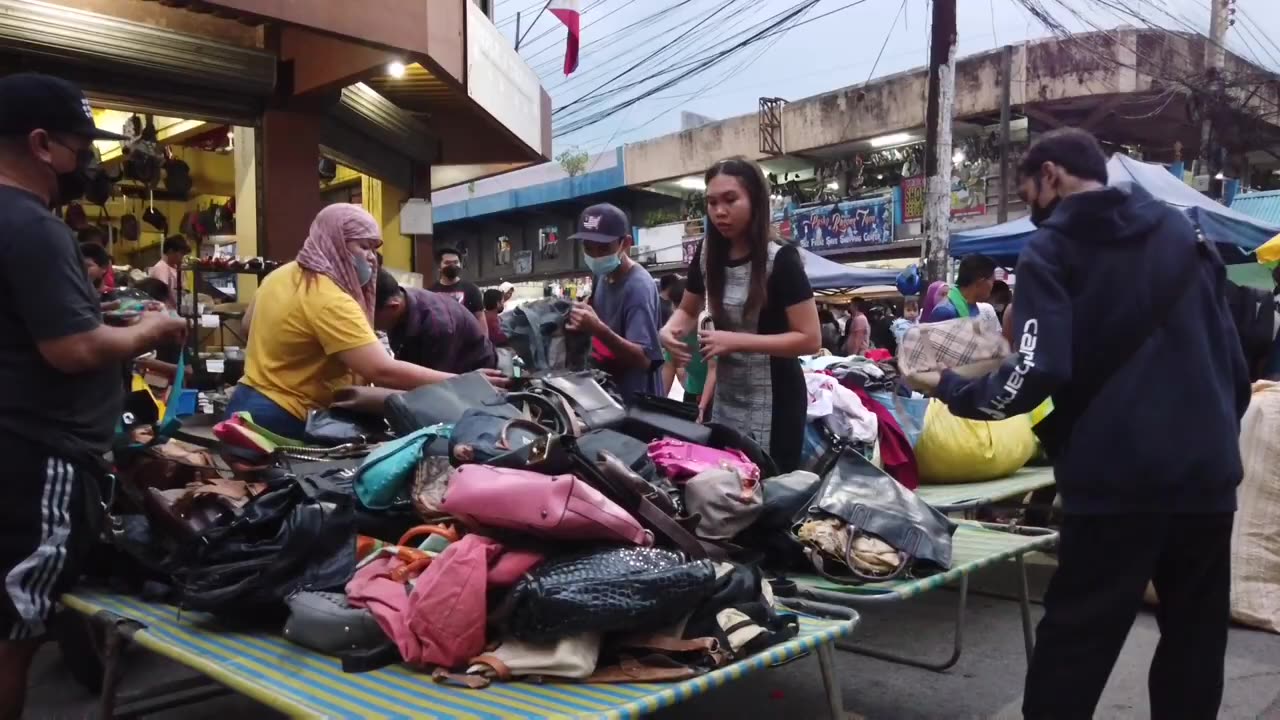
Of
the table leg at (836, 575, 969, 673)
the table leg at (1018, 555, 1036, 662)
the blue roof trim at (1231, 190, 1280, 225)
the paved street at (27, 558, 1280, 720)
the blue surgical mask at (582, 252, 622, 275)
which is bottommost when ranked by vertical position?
the paved street at (27, 558, 1280, 720)

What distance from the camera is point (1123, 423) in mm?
2162

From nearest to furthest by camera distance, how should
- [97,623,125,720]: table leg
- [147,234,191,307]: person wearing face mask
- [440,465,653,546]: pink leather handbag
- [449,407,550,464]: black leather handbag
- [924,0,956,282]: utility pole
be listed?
[440,465,653,546]: pink leather handbag, [97,623,125,720]: table leg, [449,407,550,464]: black leather handbag, [147,234,191,307]: person wearing face mask, [924,0,956,282]: utility pole

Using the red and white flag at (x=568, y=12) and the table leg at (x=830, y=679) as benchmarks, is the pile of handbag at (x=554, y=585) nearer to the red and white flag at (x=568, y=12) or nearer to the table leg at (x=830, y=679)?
the table leg at (x=830, y=679)

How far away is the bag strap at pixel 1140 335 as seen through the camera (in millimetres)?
2182

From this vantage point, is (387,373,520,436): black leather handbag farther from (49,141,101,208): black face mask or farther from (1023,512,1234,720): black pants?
(1023,512,1234,720): black pants

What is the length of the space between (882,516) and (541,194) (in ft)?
80.4

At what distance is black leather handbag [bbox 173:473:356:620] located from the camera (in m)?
2.31

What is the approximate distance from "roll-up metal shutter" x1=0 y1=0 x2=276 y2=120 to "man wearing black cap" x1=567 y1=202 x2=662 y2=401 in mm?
3781

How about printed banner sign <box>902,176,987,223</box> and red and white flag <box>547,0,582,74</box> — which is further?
printed banner sign <box>902,176,987,223</box>

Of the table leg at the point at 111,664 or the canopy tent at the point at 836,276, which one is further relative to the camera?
the canopy tent at the point at 836,276

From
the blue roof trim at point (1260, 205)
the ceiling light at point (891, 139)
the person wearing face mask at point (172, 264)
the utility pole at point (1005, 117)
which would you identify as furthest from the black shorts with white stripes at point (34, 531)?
the ceiling light at point (891, 139)

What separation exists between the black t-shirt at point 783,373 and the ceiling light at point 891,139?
55.3 ft

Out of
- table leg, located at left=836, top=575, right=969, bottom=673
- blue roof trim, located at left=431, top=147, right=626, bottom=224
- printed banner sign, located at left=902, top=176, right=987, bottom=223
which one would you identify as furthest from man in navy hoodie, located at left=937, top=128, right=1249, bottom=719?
blue roof trim, located at left=431, top=147, right=626, bottom=224

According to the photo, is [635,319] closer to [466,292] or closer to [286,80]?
[466,292]
